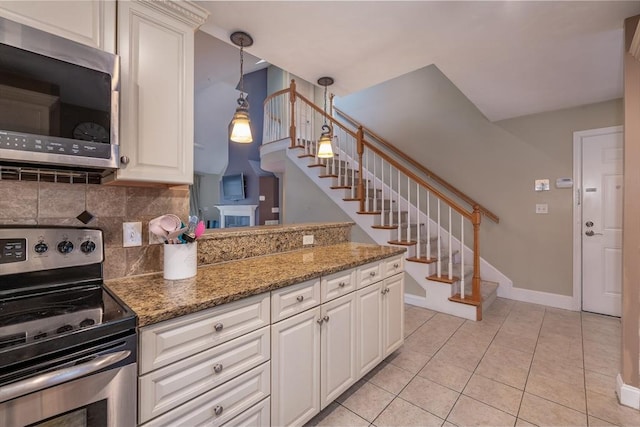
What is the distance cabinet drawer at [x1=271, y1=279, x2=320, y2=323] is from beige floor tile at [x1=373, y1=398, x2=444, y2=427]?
2.70ft

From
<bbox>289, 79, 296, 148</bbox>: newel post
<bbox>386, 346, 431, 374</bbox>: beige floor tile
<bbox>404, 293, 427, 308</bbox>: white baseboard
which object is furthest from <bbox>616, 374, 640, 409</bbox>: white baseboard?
<bbox>289, 79, 296, 148</bbox>: newel post

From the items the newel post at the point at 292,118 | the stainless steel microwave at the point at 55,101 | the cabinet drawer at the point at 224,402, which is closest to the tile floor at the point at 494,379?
the cabinet drawer at the point at 224,402

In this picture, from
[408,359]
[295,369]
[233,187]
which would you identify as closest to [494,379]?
[408,359]

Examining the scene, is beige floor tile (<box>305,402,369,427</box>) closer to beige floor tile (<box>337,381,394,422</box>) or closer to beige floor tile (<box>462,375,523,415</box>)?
beige floor tile (<box>337,381,394,422</box>)

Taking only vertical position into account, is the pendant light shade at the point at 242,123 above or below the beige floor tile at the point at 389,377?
above

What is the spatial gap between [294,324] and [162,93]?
130 centimetres

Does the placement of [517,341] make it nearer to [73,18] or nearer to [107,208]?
[107,208]

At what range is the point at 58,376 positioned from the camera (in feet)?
2.58

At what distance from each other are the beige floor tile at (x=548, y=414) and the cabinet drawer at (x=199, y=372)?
1631mm

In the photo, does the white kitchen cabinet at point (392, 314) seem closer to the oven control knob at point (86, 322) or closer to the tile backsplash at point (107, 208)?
the tile backsplash at point (107, 208)

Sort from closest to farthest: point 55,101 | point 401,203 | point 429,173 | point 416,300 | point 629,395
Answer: point 55,101, point 629,395, point 416,300, point 429,173, point 401,203

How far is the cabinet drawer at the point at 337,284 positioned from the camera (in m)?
1.62

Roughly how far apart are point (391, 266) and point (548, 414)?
1.24 meters

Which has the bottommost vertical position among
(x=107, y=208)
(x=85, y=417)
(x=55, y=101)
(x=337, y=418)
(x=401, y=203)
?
(x=337, y=418)
